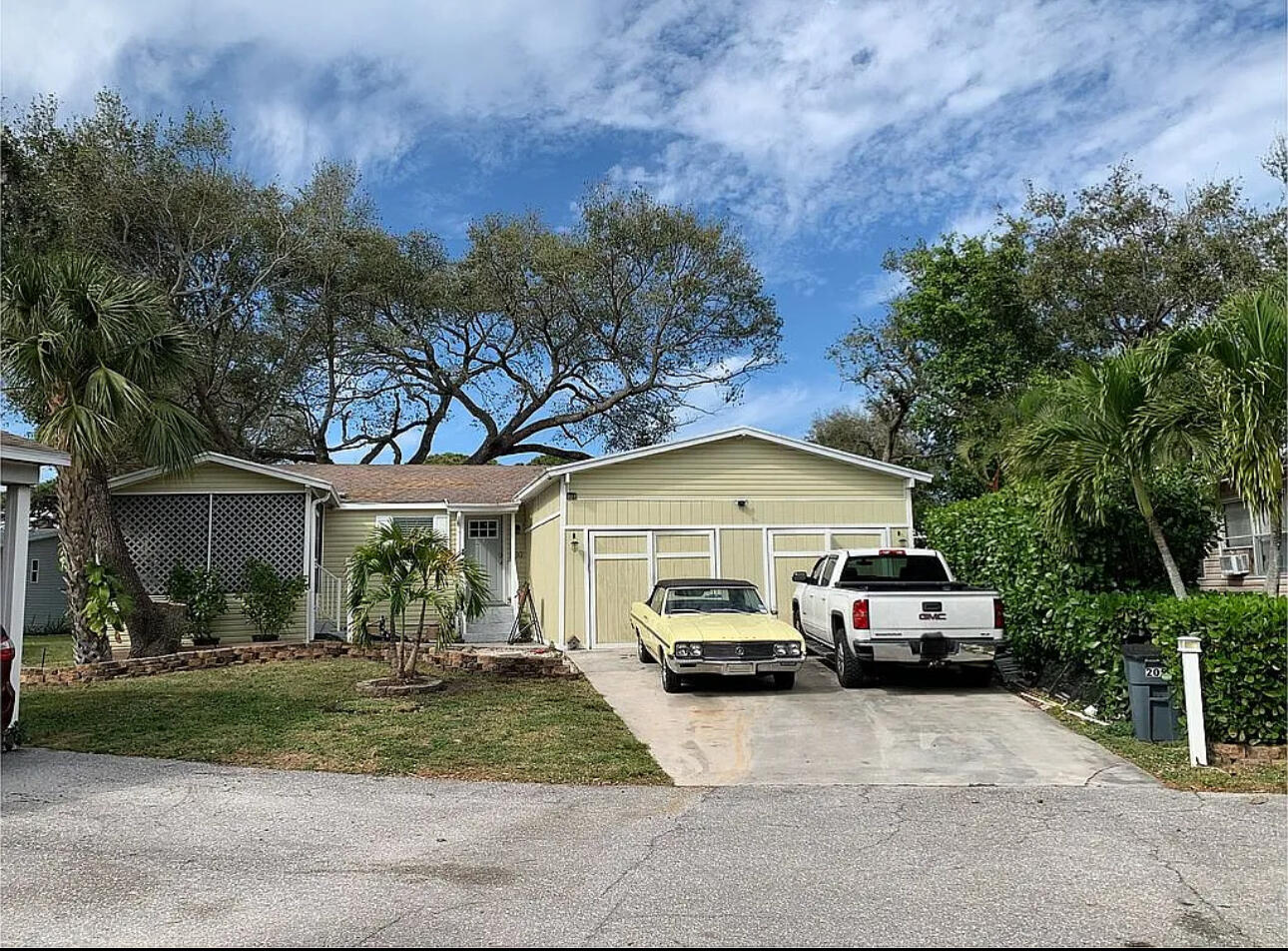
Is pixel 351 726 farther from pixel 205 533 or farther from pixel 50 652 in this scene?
pixel 50 652

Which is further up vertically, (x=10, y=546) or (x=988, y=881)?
(x=10, y=546)

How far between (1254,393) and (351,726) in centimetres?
872

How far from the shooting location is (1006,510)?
12430 mm

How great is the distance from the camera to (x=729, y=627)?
1182 cm

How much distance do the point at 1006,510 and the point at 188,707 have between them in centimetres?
1013

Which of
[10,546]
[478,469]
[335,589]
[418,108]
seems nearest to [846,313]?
[478,469]

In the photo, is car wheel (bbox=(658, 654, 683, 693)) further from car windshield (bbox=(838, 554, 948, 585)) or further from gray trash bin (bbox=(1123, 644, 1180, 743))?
gray trash bin (bbox=(1123, 644, 1180, 743))

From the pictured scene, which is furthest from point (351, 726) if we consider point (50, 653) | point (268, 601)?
point (50, 653)

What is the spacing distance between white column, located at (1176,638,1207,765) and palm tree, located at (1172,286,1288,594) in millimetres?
1348

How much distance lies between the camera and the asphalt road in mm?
4324

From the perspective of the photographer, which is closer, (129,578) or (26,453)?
(26,453)

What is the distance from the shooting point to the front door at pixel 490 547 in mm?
21375

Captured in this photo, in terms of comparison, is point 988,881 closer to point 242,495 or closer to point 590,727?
point 590,727

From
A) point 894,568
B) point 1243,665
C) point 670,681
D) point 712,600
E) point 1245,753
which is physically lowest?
point 1245,753
